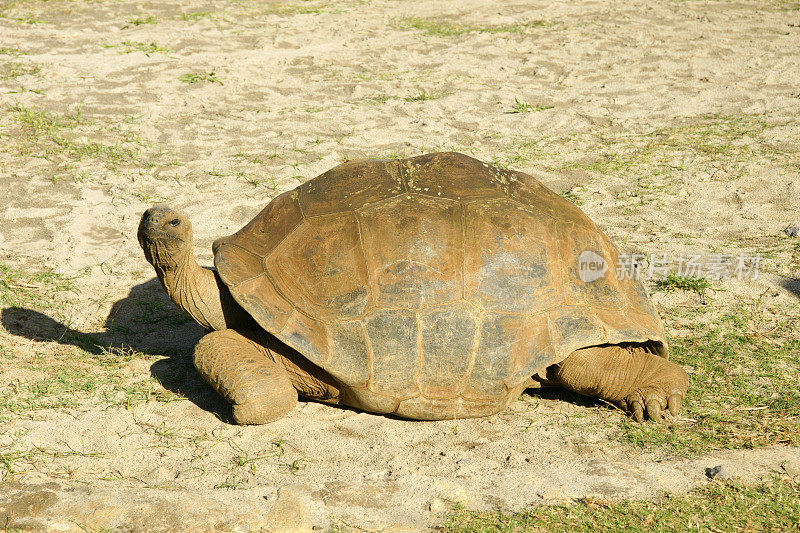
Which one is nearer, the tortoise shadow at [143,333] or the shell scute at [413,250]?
the shell scute at [413,250]

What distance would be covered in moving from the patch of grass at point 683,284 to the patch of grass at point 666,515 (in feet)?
5.58

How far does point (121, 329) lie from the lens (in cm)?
402

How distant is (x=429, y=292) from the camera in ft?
10.0

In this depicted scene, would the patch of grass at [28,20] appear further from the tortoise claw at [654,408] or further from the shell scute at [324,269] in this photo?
the tortoise claw at [654,408]

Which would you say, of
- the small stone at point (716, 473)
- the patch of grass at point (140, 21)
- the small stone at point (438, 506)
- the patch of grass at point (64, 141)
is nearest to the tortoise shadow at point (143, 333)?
the small stone at point (438, 506)

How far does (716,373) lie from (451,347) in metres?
1.37

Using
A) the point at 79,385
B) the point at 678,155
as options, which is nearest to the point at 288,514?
the point at 79,385

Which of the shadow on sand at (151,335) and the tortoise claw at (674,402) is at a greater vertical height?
the tortoise claw at (674,402)

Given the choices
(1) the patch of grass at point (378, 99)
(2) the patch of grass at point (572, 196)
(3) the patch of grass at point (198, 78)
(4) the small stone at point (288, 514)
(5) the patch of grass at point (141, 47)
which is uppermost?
(5) the patch of grass at point (141, 47)

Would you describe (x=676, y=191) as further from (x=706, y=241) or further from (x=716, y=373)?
(x=716, y=373)

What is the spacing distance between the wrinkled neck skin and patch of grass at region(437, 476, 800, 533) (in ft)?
4.45

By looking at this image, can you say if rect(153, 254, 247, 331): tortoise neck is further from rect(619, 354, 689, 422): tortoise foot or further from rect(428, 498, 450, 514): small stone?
rect(619, 354, 689, 422): tortoise foot

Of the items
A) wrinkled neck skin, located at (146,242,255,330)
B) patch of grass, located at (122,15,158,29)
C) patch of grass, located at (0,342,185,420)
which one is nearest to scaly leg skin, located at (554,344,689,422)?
wrinkled neck skin, located at (146,242,255,330)

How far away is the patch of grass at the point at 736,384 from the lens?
10.1 ft
